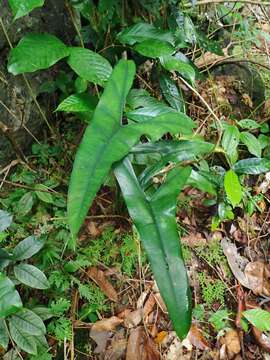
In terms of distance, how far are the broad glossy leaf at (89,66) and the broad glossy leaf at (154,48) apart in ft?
0.47

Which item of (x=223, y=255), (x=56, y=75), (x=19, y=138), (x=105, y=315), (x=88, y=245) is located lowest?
(x=223, y=255)

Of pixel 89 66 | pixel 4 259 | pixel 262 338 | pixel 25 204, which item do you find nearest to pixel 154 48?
pixel 89 66

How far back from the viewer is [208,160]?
1698 mm

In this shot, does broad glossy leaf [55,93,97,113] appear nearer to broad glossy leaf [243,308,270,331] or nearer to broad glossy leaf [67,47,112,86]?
→ broad glossy leaf [67,47,112,86]

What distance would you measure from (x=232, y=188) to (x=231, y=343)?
1.63ft

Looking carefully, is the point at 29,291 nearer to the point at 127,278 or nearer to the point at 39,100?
the point at 127,278

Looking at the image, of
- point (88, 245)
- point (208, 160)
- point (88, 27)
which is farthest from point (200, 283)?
point (88, 27)

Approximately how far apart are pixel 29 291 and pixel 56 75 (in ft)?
2.56

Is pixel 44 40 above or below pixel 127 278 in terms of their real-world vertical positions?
above

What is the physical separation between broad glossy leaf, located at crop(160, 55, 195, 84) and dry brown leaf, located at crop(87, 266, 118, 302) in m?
0.70

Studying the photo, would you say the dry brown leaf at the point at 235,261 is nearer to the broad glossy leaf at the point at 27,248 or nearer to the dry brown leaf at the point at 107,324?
the dry brown leaf at the point at 107,324

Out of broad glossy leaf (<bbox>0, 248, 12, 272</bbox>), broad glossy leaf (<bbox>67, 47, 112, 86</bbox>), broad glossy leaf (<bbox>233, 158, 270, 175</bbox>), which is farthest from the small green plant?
broad glossy leaf (<bbox>67, 47, 112, 86</bbox>)

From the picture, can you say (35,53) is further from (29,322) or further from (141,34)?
(29,322)

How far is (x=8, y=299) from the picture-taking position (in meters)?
1.04
